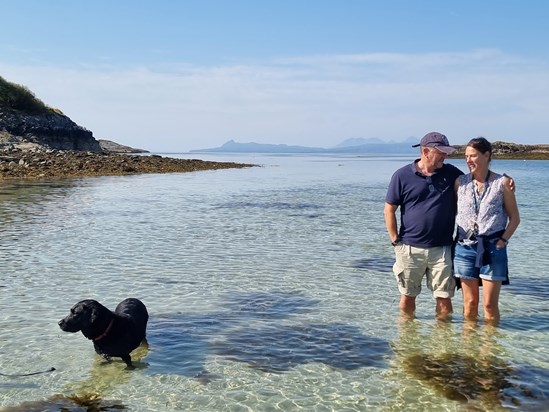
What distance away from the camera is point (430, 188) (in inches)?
298

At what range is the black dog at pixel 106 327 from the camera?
6.70 meters

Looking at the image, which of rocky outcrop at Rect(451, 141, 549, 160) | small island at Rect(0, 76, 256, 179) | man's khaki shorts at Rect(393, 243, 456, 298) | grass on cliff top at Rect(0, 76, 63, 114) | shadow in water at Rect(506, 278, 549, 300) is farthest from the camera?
rocky outcrop at Rect(451, 141, 549, 160)

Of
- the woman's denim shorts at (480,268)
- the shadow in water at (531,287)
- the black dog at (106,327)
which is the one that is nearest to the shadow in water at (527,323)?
the shadow in water at (531,287)

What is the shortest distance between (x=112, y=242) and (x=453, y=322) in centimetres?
1094

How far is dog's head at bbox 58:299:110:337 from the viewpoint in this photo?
21.9ft

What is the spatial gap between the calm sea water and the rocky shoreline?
1070 inches

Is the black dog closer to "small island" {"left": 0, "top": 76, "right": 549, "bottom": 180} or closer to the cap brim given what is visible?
the cap brim

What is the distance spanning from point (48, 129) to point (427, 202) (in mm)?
67837

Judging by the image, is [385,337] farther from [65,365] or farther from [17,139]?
[17,139]

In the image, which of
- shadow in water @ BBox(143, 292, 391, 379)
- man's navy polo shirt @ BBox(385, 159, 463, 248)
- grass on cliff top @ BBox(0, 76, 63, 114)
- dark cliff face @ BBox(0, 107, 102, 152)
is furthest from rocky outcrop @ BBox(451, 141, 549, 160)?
man's navy polo shirt @ BBox(385, 159, 463, 248)

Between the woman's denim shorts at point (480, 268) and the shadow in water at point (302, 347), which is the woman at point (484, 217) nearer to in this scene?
the woman's denim shorts at point (480, 268)

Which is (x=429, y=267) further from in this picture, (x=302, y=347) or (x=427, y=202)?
(x=302, y=347)

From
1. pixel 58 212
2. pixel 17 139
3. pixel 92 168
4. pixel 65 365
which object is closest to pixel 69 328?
pixel 65 365

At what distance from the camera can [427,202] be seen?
762 cm
